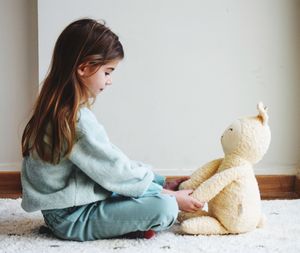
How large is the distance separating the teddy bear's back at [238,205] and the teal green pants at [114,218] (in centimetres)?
11

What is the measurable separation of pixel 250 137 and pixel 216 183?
0.42ft

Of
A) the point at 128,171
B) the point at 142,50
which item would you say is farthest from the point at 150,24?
the point at 128,171

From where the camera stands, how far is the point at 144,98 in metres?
1.59

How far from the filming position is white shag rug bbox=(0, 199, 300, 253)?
1011 millimetres

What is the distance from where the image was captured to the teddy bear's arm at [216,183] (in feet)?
3.52

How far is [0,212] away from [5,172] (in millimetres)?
367

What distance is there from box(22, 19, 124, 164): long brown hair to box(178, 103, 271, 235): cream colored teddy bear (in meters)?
0.31

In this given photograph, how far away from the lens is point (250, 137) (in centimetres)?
110

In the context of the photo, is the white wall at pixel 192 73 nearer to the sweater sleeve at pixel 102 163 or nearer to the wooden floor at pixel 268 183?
the wooden floor at pixel 268 183

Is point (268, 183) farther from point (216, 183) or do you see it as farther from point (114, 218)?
point (114, 218)

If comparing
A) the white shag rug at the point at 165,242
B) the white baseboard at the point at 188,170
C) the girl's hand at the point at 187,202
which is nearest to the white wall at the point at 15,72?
the white baseboard at the point at 188,170

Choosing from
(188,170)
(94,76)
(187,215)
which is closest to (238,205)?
(187,215)

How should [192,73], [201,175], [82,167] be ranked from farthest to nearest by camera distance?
[192,73] → [201,175] → [82,167]

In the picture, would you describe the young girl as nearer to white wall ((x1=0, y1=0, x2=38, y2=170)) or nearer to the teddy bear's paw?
the teddy bear's paw
